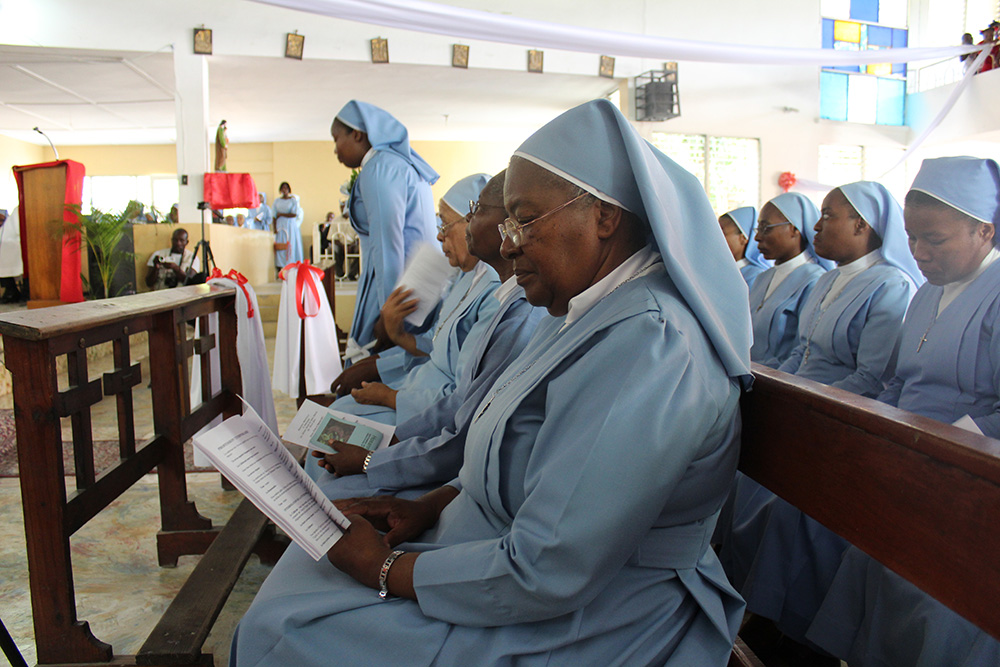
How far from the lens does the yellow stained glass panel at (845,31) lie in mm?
10992

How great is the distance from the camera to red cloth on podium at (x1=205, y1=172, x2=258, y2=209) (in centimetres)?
812

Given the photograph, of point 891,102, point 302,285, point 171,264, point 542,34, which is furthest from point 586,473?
point 891,102

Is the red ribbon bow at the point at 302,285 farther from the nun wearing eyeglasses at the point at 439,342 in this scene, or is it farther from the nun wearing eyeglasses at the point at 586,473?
A: the nun wearing eyeglasses at the point at 586,473

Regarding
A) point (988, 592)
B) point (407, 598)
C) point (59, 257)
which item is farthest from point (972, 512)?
point (59, 257)

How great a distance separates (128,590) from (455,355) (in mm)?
1321

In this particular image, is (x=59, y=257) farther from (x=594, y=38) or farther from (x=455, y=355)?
(x=455, y=355)

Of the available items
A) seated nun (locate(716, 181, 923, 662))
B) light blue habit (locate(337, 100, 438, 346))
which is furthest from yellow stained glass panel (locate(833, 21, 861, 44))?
light blue habit (locate(337, 100, 438, 346))

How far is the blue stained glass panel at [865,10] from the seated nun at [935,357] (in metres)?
10.9

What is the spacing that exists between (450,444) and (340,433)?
409 mm

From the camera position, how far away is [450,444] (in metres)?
1.70

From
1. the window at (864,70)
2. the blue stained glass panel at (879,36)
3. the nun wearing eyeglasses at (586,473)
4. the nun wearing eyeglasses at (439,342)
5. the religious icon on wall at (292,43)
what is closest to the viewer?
the nun wearing eyeglasses at (586,473)

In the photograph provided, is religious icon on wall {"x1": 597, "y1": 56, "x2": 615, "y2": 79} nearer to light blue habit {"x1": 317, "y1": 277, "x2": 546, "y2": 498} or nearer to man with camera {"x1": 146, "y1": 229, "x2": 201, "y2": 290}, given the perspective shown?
man with camera {"x1": 146, "y1": 229, "x2": 201, "y2": 290}

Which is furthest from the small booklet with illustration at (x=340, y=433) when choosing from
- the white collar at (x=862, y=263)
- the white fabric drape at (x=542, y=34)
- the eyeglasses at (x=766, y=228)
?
the white fabric drape at (x=542, y=34)

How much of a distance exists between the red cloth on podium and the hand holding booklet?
7.58m
